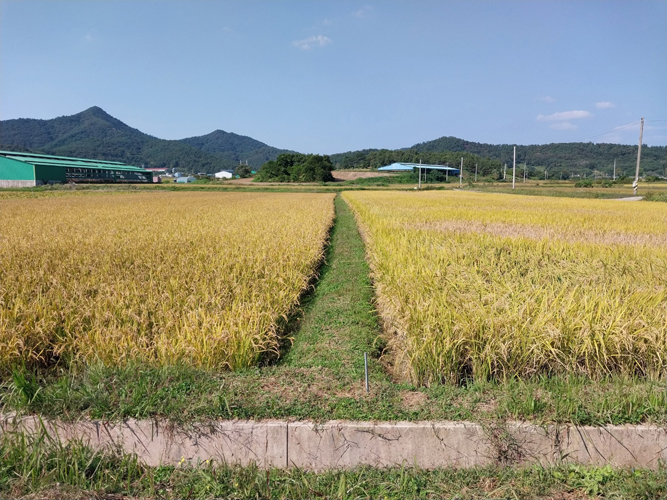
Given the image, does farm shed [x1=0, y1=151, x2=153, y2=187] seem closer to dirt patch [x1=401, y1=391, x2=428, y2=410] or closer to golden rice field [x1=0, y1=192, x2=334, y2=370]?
golden rice field [x1=0, y1=192, x2=334, y2=370]

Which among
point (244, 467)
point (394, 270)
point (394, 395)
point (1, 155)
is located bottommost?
point (244, 467)

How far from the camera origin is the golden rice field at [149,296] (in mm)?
3490

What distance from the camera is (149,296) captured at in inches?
179

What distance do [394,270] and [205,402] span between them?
11.4ft

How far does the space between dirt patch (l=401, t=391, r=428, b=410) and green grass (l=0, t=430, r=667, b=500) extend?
42 centimetres

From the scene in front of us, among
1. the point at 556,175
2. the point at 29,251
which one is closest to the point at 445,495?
the point at 29,251

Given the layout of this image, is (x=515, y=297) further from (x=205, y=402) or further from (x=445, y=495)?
(x=205, y=402)

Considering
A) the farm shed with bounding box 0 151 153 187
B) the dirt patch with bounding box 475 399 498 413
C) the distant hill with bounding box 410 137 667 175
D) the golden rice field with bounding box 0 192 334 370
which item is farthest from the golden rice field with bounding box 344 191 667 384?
the distant hill with bounding box 410 137 667 175

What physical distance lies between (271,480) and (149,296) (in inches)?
111

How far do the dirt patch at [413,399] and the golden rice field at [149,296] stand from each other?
131cm

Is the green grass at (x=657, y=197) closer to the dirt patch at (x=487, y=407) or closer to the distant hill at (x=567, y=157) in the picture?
the dirt patch at (x=487, y=407)

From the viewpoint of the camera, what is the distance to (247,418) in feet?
8.79

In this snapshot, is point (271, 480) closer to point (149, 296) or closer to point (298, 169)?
point (149, 296)

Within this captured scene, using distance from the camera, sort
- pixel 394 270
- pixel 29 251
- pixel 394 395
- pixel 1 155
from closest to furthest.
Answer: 1. pixel 394 395
2. pixel 394 270
3. pixel 29 251
4. pixel 1 155
